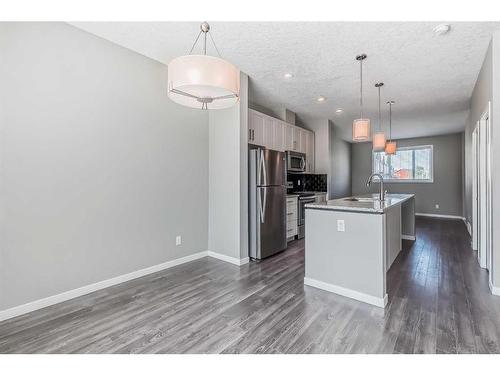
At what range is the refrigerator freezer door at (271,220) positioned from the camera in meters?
3.78

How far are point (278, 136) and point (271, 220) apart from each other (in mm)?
1795

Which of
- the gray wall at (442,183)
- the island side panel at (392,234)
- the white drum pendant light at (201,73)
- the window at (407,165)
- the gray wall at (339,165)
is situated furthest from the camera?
the window at (407,165)

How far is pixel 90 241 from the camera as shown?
105 inches

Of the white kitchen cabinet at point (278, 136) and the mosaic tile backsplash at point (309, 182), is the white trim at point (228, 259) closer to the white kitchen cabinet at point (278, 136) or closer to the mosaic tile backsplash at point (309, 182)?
the white kitchen cabinet at point (278, 136)

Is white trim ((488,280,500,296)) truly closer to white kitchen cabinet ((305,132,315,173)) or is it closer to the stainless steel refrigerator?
the stainless steel refrigerator

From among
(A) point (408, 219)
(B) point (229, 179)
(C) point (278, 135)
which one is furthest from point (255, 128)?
(A) point (408, 219)

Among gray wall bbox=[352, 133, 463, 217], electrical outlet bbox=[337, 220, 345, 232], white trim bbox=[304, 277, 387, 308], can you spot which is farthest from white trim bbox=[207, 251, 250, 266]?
gray wall bbox=[352, 133, 463, 217]

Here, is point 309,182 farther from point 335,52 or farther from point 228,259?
point 335,52

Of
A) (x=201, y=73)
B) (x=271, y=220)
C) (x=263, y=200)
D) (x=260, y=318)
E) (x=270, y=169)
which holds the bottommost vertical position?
(x=260, y=318)

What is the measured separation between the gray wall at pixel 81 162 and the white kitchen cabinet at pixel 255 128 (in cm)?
105

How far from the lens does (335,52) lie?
3.00 meters

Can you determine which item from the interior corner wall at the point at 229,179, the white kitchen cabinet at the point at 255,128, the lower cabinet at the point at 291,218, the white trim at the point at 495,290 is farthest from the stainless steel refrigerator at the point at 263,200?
the white trim at the point at 495,290
